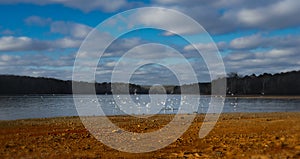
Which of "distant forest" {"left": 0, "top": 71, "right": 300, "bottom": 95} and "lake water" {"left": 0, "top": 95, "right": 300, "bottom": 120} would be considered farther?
"distant forest" {"left": 0, "top": 71, "right": 300, "bottom": 95}

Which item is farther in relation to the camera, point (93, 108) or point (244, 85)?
point (244, 85)

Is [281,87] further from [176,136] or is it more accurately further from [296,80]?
[176,136]

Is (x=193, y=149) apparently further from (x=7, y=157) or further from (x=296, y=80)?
(x=296, y=80)

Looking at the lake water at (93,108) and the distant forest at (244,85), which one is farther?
the distant forest at (244,85)

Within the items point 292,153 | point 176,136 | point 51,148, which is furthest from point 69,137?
point 292,153

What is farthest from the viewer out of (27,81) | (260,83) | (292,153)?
(27,81)

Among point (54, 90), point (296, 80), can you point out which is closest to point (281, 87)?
point (296, 80)

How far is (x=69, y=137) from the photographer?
18219mm

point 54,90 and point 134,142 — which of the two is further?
point 54,90

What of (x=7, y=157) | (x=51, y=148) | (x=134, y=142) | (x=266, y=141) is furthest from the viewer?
(x=134, y=142)

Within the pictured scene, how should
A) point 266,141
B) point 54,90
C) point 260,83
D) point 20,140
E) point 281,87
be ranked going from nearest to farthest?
point 266,141, point 20,140, point 281,87, point 260,83, point 54,90

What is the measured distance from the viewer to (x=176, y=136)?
58.9 feet

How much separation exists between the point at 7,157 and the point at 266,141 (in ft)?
30.6

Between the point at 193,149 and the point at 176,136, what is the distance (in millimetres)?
4064
